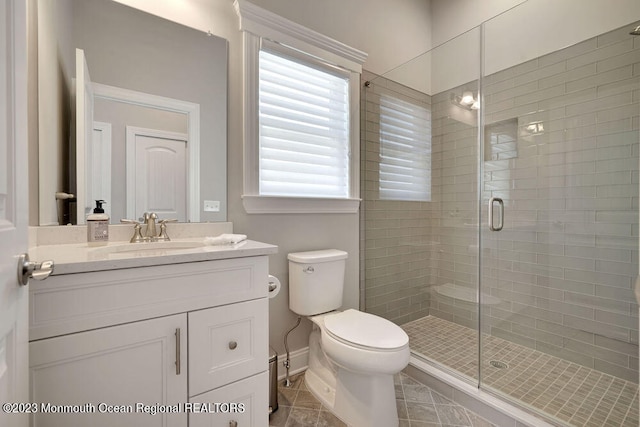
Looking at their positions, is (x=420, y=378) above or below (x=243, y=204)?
below

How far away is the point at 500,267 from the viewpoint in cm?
207

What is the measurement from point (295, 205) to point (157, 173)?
0.78m

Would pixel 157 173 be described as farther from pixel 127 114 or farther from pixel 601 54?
pixel 601 54

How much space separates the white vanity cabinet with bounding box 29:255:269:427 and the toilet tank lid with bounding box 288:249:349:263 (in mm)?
545

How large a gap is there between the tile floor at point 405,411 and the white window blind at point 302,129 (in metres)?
1.17

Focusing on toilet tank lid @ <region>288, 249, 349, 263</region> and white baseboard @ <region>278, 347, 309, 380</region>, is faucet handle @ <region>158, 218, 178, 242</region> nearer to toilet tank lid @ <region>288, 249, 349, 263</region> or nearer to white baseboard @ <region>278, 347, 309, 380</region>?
toilet tank lid @ <region>288, 249, 349, 263</region>

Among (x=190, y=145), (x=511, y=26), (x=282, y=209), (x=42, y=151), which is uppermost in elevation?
(x=511, y=26)

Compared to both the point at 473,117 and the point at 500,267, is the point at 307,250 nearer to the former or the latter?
the point at 500,267

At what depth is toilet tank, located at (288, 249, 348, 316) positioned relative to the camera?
1.71 meters

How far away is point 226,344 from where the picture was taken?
108 cm

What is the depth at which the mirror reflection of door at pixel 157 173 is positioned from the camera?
1387 mm

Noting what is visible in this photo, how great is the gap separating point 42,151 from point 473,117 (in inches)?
96.5

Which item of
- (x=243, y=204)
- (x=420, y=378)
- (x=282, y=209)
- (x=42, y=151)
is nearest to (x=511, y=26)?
(x=282, y=209)

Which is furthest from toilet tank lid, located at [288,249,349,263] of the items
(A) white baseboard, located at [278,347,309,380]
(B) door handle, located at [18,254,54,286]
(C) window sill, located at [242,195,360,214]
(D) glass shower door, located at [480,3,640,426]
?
(B) door handle, located at [18,254,54,286]
